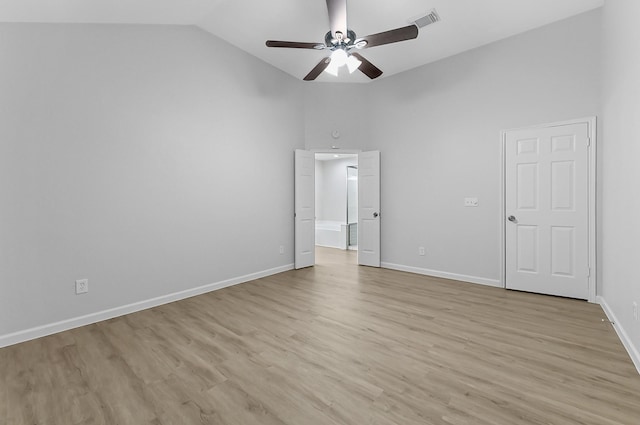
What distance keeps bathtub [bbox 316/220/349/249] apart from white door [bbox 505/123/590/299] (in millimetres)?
3924

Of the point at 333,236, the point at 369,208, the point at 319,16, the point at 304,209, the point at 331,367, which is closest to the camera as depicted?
the point at 331,367

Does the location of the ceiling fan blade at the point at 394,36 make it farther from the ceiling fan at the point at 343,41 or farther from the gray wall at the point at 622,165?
the gray wall at the point at 622,165

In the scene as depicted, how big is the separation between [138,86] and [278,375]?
3311 millimetres

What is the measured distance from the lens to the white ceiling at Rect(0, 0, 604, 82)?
115 inches

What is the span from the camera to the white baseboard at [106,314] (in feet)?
8.38

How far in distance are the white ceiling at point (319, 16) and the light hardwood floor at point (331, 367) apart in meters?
2.98

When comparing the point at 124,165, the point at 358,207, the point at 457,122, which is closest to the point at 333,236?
the point at 358,207

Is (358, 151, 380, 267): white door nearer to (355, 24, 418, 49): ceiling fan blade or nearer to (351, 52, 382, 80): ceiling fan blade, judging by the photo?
(351, 52, 382, 80): ceiling fan blade

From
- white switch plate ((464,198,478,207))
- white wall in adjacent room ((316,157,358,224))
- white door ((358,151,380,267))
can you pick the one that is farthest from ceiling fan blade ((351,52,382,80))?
white wall in adjacent room ((316,157,358,224))

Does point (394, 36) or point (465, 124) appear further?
point (465, 124)

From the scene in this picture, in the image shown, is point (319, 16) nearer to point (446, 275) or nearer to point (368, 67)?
point (368, 67)

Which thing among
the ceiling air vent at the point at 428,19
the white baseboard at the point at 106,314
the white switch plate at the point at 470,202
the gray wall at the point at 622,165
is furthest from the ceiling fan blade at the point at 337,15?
the white baseboard at the point at 106,314

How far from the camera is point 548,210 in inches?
147

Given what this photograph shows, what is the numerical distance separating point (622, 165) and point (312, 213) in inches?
159
